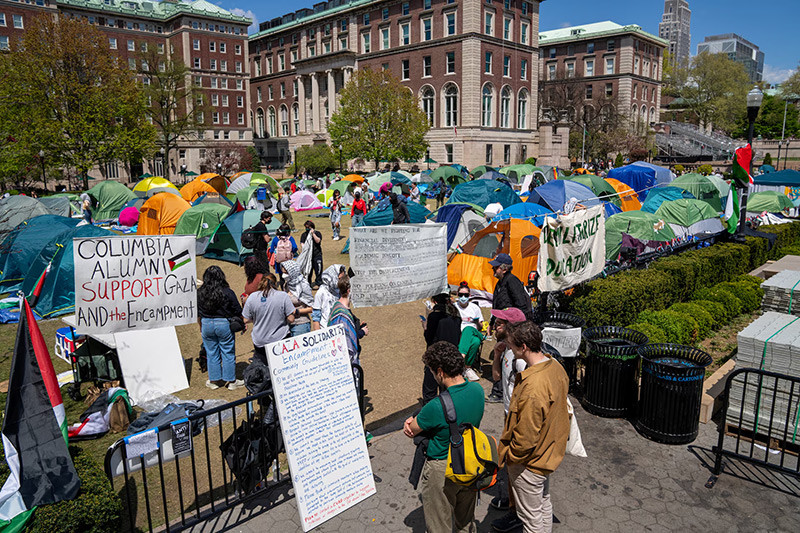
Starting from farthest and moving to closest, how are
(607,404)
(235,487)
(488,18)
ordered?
(488,18)
(607,404)
(235,487)

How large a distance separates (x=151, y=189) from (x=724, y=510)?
94.7ft

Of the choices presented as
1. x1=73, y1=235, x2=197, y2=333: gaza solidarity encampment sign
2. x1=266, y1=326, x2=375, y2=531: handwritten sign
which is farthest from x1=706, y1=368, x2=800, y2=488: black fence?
x1=73, y1=235, x2=197, y2=333: gaza solidarity encampment sign

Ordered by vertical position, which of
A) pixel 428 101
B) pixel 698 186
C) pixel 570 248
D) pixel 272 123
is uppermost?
pixel 428 101

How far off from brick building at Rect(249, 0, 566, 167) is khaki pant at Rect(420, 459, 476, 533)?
55775 millimetres

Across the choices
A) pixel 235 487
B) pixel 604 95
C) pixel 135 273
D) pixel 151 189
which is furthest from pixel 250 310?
pixel 604 95

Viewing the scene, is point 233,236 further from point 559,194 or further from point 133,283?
point 559,194

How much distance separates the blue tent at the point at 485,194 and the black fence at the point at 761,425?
662 inches

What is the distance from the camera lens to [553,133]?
5834cm

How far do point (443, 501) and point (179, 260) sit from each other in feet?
15.5

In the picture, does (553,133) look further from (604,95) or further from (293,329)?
(293,329)

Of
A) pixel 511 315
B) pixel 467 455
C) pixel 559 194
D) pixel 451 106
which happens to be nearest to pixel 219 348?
pixel 511 315

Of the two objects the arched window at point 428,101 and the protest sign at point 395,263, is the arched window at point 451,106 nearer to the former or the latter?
the arched window at point 428,101

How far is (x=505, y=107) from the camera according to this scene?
6219cm

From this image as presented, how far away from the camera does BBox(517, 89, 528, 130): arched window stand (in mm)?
63719
